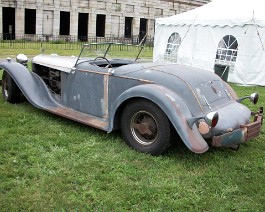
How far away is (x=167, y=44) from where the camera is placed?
15836 mm

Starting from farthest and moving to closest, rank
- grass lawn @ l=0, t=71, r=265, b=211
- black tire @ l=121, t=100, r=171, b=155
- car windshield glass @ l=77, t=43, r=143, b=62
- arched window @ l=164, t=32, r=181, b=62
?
arched window @ l=164, t=32, r=181, b=62
car windshield glass @ l=77, t=43, r=143, b=62
black tire @ l=121, t=100, r=171, b=155
grass lawn @ l=0, t=71, r=265, b=211

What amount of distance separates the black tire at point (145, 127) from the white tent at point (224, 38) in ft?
27.9

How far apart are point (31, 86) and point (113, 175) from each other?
304cm

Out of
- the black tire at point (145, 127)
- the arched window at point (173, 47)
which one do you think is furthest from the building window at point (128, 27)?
the black tire at point (145, 127)

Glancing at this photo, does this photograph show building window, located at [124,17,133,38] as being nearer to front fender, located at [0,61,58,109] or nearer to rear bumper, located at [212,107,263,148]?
front fender, located at [0,61,58,109]

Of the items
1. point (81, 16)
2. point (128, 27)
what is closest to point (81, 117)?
point (81, 16)

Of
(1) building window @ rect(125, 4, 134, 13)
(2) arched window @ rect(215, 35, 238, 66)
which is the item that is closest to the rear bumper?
(2) arched window @ rect(215, 35, 238, 66)

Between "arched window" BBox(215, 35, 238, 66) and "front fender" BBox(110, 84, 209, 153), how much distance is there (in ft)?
29.2

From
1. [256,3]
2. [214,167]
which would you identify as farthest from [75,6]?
[214,167]

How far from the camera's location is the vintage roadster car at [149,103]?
4.52m

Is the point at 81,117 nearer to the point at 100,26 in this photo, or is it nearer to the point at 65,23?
the point at 65,23

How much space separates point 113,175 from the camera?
422cm

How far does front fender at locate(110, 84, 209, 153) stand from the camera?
4344 millimetres

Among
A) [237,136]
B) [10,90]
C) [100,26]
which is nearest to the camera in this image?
[237,136]
